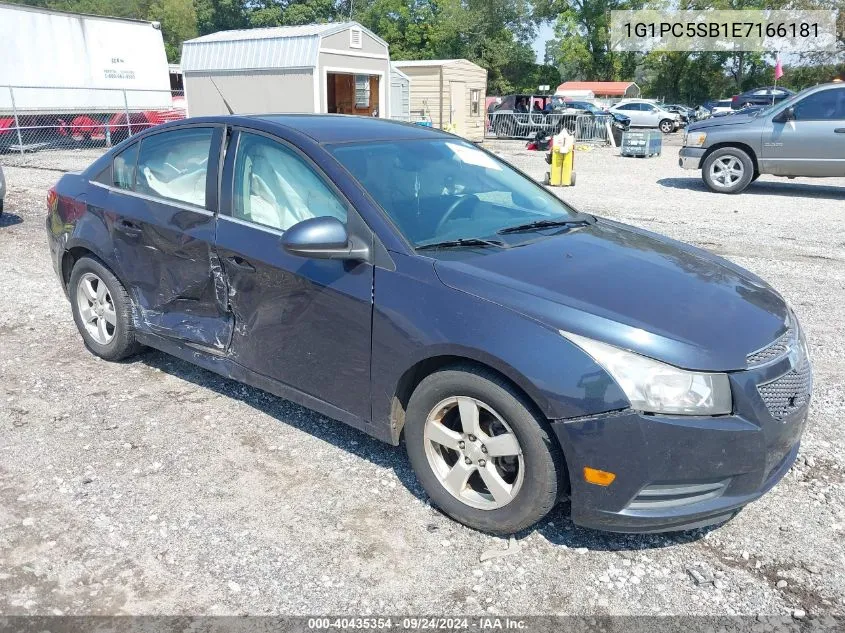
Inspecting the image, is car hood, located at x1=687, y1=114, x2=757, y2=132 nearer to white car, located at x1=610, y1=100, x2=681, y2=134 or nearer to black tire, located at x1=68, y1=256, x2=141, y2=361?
black tire, located at x1=68, y1=256, x2=141, y2=361

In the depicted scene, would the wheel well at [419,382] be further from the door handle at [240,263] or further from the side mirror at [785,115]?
the side mirror at [785,115]

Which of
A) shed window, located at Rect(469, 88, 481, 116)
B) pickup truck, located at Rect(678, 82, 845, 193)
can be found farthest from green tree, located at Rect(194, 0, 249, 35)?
pickup truck, located at Rect(678, 82, 845, 193)

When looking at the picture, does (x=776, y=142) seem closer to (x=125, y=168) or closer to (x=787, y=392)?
(x=787, y=392)

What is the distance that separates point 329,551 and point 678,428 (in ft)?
4.75

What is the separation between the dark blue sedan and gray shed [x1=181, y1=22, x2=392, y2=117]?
658 inches

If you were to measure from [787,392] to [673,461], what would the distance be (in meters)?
0.60

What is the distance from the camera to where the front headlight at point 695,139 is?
12.7m

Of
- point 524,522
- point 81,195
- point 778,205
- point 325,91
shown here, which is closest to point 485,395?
point 524,522

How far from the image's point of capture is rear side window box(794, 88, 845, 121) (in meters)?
11.7

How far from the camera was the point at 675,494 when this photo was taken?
2.60 metres

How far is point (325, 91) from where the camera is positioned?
20359 mm

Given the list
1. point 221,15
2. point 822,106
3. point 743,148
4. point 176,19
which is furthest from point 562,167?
point 176,19

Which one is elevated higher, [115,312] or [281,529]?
[115,312]

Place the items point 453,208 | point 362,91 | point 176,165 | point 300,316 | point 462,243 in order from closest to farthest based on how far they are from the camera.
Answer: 1. point 462,243
2. point 300,316
3. point 453,208
4. point 176,165
5. point 362,91
